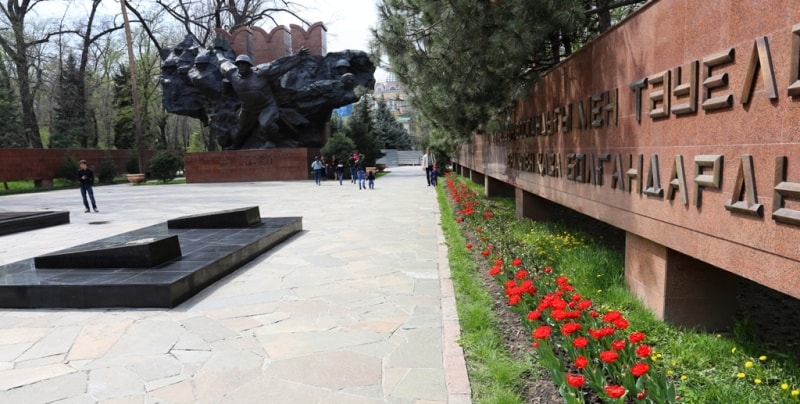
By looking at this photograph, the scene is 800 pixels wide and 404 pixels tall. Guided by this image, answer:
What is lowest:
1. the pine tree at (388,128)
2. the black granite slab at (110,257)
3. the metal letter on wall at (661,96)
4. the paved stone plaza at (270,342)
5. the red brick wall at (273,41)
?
the paved stone plaza at (270,342)

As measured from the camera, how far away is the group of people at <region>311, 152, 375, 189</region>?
21.6 meters

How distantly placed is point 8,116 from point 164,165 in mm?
11208

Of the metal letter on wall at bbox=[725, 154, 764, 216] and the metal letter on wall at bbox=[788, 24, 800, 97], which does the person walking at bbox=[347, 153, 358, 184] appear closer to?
the metal letter on wall at bbox=[725, 154, 764, 216]

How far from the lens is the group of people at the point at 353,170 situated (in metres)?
21.6

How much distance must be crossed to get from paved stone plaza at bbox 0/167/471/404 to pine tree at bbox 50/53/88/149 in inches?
1470

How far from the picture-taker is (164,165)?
30516 millimetres

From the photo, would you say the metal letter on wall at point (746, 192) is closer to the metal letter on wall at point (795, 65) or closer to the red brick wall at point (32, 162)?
the metal letter on wall at point (795, 65)

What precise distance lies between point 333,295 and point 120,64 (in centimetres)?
4593

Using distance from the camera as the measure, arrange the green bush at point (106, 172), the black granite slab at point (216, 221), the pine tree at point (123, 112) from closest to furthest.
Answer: the black granite slab at point (216, 221) < the green bush at point (106, 172) < the pine tree at point (123, 112)

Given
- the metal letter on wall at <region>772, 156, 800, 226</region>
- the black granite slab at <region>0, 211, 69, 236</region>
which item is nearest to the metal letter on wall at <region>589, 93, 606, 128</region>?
the metal letter on wall at <region>772, 156, 800, 226</region>

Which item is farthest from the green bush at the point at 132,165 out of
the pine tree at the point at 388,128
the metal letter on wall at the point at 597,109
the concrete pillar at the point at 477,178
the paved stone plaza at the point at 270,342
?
the metal letter on wall at the point at 597,109

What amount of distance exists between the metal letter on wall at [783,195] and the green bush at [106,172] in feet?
113

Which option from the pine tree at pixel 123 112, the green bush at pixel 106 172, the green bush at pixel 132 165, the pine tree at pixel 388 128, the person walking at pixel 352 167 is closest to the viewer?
the person walking at pixel 352 167

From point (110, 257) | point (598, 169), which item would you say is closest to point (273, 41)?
point (110, 257)
